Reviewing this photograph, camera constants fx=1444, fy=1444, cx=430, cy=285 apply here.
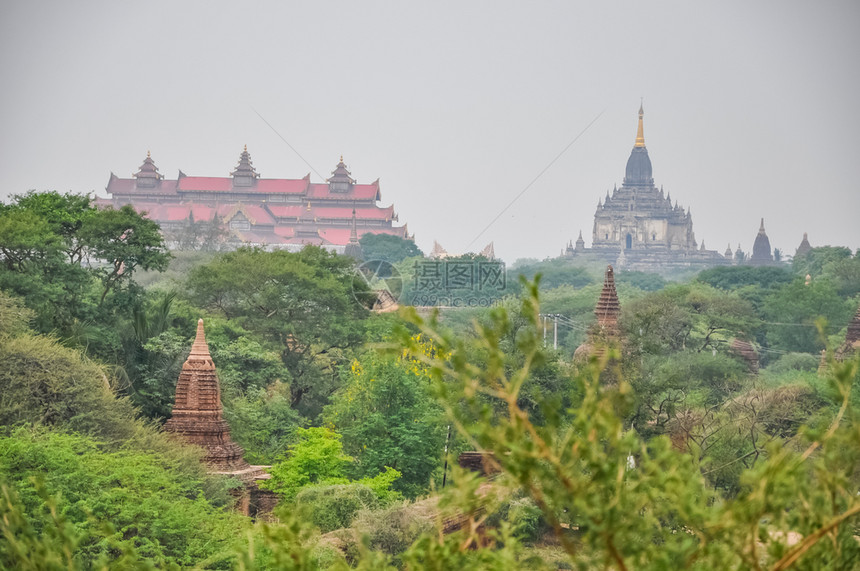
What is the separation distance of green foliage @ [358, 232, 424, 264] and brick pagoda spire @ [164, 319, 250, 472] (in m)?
84.3

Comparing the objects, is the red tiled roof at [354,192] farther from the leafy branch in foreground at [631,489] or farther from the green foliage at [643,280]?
the leafy branch in foreground at [631,489]

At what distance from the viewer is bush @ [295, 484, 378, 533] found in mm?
25172

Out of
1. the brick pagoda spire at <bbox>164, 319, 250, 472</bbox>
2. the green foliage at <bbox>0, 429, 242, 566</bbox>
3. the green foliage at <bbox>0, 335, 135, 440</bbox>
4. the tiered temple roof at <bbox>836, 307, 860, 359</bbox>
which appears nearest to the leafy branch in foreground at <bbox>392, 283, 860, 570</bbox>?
the green foliage at <bbox>0, 429, 242, 566</bbox>

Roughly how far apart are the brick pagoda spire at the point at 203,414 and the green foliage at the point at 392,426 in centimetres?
388

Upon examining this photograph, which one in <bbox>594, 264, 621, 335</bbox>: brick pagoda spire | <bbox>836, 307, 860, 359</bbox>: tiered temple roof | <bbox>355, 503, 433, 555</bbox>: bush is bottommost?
<bbox>355, 503, 433, 555</bbox>: bush

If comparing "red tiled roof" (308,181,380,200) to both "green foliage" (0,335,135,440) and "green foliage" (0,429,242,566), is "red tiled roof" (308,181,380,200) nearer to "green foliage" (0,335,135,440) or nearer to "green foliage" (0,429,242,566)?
"green foliage" (0,335,135,440)

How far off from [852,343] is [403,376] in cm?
1883

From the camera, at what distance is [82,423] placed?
2598 centimetres

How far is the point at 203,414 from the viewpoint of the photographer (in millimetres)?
27969

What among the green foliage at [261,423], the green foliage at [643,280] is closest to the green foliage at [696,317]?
the green foliage at [261,423]

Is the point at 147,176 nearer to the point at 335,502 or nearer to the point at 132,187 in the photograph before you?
the point at 132,187

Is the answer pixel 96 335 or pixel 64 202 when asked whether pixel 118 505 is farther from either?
pixel 64 202

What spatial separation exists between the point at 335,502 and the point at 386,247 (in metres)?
91.1

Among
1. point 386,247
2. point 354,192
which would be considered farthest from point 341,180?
point 386,247
